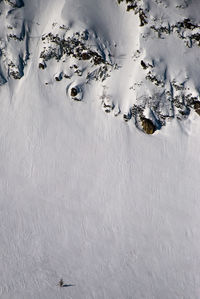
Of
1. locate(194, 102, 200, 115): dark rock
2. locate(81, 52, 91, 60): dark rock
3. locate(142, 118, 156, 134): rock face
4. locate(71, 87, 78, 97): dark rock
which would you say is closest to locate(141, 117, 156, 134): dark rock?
locate(142, 118, 156, 134): rock face

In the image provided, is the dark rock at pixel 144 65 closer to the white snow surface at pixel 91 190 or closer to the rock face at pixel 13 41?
the white snow surface at pixel 91 190

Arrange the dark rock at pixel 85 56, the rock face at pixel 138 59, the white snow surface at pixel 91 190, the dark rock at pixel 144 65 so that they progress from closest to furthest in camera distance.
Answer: the white snow surface at pixel 91 190 → the rock face at pixel 138 59 → the dark rock at pixel 144 65 → the dark rock at pixel 85 56

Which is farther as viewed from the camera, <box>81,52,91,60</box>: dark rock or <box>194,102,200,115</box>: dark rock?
<box>81,52,91,60</box>: dark rock

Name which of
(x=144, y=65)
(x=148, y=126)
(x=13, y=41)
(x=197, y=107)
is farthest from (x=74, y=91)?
(x=197, y=107)

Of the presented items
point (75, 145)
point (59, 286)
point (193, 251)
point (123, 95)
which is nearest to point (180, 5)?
point (123, 95)

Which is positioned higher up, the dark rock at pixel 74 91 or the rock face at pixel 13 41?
the rock face at pixel 13 41

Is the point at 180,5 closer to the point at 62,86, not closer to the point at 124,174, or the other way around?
the point at 62,86

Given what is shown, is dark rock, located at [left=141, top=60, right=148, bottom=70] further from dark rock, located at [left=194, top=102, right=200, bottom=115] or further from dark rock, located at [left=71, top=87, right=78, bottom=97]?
dark rock, located at [left=71, top=87, right=78, bottom=97]

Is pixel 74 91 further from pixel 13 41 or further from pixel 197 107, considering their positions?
pixel 197 107

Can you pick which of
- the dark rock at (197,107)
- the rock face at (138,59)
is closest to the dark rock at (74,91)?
the rock face at (138,59)
